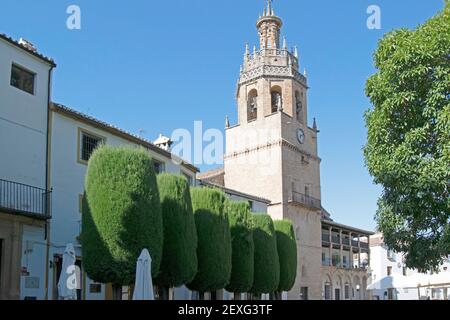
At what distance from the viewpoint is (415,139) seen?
1555cm

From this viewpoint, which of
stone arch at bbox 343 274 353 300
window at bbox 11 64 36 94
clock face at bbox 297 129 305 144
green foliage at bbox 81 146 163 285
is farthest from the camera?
stone arch at bbox 343 274 353 300

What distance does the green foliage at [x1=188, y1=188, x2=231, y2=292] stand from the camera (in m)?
22.7

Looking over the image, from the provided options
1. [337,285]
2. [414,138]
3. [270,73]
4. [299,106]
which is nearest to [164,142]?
[414,138]

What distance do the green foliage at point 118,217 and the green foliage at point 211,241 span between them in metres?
4.40

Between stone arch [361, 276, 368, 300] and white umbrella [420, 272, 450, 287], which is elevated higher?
white umbrella [420, 272, 450, 287]

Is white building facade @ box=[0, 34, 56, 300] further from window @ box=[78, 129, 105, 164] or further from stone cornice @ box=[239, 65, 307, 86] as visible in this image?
stone cornice @ box=[239, 65, 307, 86]

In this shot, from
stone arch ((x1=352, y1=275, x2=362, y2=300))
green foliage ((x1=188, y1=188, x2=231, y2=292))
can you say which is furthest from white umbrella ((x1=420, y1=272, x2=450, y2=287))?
stone arch ((x1=352, y1=275, x2=362, y2=300))

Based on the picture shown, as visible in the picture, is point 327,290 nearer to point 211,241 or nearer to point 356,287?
point 356,287

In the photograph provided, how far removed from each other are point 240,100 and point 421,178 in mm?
37863

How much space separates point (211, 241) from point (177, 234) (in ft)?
9.21

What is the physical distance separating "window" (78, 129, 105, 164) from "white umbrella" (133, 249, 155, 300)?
8096mm
